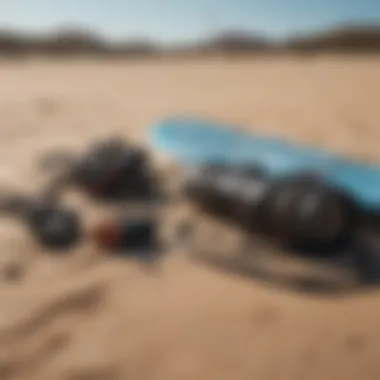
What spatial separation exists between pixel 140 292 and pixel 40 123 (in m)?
0.55

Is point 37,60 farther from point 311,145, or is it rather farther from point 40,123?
point 311,145

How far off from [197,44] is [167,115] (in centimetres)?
13

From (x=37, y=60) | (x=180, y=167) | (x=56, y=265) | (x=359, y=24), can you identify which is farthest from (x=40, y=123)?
(x=359, y=24)

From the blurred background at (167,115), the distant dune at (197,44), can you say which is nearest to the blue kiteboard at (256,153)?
the blurred background at (167,115)

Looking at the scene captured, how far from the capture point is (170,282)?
936mm

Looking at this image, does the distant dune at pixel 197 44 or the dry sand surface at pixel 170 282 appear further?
the distant dune at pixel 197 44

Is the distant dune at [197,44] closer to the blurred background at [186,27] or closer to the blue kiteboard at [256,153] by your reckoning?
the blurred background at [186,27]

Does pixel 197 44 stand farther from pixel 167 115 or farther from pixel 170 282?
pixel 170 282

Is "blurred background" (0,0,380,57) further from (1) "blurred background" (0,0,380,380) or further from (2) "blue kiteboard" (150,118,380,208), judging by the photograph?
(2) "blue kiteboard" (150,118,380,208)

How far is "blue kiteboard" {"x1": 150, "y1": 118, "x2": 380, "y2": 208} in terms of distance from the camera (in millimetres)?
1100

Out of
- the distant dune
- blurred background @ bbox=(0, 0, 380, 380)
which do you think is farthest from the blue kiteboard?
the distant dune

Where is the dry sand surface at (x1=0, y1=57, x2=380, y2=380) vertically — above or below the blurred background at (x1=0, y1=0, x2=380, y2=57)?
below

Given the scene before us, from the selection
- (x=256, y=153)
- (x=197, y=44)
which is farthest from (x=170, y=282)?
(x=197, y=44)

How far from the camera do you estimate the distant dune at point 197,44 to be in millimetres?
1185
